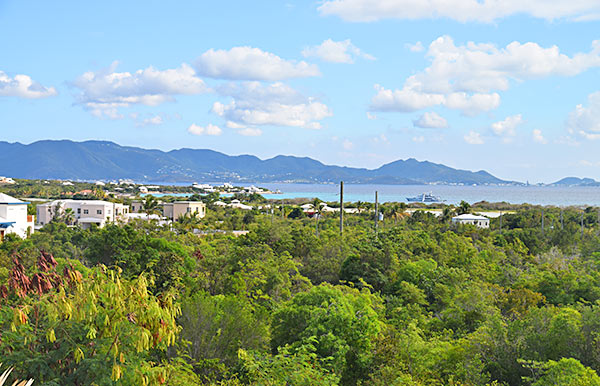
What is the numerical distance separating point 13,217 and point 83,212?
18.8m

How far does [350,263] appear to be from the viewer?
29.8 metres

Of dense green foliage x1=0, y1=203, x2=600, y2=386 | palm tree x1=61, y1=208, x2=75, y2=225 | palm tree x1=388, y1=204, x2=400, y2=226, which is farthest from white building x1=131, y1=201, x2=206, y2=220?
dense green foliage x1=0, y1=203, x2=600, y2=386

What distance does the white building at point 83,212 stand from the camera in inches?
2687

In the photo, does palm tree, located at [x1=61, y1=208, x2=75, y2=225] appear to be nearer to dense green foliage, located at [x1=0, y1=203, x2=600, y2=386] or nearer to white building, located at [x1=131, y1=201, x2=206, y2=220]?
white building, located at [x1=131, y1=201, x2=206, y2=220]

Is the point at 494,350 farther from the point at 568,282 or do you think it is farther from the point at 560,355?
the point at 568,282

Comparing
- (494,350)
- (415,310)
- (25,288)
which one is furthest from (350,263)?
(25,288)

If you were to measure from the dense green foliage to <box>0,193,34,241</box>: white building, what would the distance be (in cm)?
1407

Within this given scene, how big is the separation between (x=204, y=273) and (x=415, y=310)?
9847 millimetres

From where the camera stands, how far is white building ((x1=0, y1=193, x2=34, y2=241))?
50.8m

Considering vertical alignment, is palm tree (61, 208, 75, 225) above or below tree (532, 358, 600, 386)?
below

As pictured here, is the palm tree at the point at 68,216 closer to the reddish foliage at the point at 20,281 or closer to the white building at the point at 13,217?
the white building at the point at 13,217

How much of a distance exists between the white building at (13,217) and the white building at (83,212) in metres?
13.4

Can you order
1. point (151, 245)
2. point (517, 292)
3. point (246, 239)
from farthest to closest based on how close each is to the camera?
point (246, 239)
point (151, 245)
point (517, 292)

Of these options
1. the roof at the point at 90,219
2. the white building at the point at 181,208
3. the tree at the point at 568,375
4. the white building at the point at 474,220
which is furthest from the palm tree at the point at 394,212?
the tree at the point at 568,375
